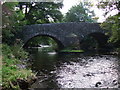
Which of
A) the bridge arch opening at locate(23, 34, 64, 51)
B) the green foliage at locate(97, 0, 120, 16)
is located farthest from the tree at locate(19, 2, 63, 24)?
the green foliage at locate(97, 0, 120, 16)

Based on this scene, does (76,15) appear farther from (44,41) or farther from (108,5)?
(108,5)

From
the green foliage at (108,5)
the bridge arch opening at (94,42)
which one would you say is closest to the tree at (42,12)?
the bridge arch opening at (94,42)

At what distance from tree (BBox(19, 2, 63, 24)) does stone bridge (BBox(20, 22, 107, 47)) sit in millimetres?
6764

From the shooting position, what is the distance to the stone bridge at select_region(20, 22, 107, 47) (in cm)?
1944

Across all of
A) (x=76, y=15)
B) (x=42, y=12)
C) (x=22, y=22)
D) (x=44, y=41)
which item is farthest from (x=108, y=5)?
(x=76, y=15)

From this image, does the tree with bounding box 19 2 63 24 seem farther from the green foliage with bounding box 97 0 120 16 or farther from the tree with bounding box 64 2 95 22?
the green foliage with bounding box 97 0 120 16

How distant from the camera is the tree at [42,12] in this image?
2595cm

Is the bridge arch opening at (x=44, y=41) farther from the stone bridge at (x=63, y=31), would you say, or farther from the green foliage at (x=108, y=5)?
the green foliage at (x=108, y=5)

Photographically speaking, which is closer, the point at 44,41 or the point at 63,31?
the point at 63,31

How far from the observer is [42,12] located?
26156 millimetres

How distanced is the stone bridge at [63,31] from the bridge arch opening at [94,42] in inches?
96.6

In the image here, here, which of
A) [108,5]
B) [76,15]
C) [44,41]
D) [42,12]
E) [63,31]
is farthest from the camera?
[76,15]

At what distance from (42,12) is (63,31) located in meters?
7.80

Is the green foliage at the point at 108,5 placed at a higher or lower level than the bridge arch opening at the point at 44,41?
higher
